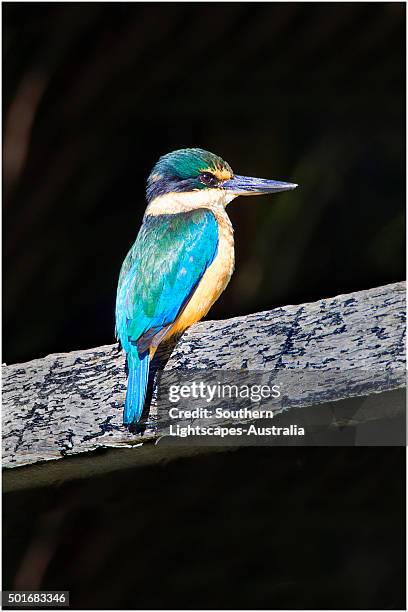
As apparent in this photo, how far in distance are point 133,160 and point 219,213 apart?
1.04ft

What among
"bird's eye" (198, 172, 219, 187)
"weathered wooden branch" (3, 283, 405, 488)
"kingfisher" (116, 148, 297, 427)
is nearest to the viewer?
"weathered wooden branch" (3, 283, 405, 488)

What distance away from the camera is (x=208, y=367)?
1885 millimetres

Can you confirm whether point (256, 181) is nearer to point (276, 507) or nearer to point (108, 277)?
point (108, 277)

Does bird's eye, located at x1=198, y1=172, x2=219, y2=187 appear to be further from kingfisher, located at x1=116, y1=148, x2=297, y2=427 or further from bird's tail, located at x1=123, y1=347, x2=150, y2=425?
bird's tail, located at x1=123, y1=347, x2=150, y2=425

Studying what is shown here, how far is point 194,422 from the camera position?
1862mm

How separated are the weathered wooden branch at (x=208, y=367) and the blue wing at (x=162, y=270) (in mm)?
65

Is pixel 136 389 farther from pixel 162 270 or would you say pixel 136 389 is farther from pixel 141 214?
pixel 141 214

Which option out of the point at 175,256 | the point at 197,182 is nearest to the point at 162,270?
the point at 175,256

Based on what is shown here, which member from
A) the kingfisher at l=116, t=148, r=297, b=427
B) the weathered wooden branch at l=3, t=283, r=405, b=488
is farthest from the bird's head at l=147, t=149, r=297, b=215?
the weathered wooden branch at l=3, t=283, r=405, b=488

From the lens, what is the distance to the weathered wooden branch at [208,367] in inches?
70.6

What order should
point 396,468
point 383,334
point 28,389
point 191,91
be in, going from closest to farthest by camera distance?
A: point 383,334
point 28,389
point 396,468
point 191,91

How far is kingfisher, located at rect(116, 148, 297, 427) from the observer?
1.98 m

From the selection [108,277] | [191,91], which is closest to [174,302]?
[108,277]

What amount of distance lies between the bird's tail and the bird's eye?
534 mm
